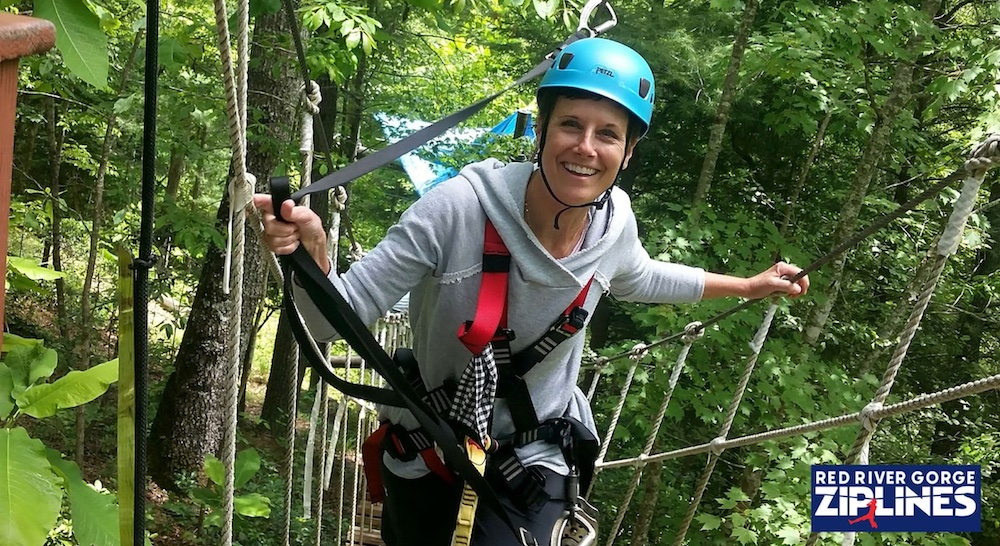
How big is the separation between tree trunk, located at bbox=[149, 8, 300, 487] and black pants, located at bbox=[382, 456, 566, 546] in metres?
2.28

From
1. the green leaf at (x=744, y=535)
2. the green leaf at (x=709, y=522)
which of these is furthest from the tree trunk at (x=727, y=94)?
the green leaf at (x=744, y=535)

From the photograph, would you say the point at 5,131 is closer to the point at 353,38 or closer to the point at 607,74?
the point at 607,74

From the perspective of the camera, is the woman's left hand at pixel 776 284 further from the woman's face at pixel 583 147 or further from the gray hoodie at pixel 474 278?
the woman's face at pixel 583 147

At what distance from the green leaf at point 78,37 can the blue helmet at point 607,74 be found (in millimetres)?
669

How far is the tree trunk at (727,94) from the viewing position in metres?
3.67

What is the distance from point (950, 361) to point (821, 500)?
3897mm

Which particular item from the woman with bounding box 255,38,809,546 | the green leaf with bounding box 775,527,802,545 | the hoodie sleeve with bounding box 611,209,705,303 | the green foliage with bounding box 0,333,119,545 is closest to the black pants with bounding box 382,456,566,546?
the woman with bounding box 255,38,809,546

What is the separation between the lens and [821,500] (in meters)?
2.09

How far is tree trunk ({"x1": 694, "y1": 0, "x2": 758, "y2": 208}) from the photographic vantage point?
3.67 metres

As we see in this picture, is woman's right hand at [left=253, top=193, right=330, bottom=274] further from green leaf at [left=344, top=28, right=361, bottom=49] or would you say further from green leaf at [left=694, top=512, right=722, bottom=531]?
green leaf at [left=694, top=512, right=722, bottom=531]

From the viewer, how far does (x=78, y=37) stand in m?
0.77

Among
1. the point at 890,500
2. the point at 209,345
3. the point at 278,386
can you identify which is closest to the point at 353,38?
the point at 890,500

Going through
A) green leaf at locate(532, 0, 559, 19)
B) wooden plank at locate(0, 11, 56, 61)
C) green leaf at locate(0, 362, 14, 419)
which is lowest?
green leaf at locate(0, 362, 14, 419)

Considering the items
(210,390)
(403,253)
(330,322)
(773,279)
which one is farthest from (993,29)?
(210,390)
